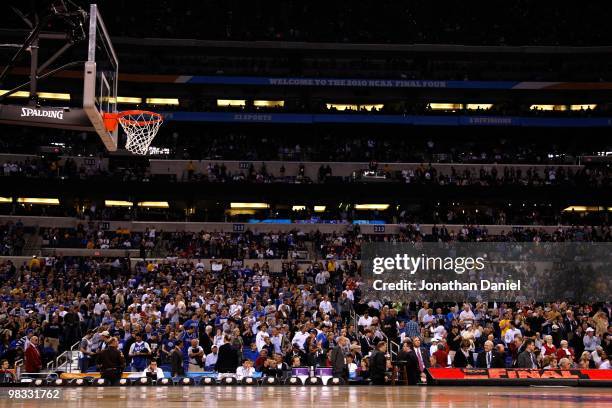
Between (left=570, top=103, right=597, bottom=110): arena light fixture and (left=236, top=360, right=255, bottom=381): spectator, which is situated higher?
(left=570, top=103, right=597, bottom=110): arena light fixture

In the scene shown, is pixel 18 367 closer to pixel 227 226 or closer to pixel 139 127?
pixel 139 127

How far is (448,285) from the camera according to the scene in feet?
77.4

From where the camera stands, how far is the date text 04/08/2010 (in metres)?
23.6

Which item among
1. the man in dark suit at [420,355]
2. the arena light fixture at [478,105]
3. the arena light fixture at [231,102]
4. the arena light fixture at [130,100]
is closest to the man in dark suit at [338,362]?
the man in dark suit at [420,355]

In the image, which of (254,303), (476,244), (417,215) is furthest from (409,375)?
(417,215)

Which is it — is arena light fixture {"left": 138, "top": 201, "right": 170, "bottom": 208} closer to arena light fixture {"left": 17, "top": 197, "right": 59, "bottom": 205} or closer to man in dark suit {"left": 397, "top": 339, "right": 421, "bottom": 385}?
arena light fixture {"left": 17, "top": 197, "right": 59, "bottom": 205}

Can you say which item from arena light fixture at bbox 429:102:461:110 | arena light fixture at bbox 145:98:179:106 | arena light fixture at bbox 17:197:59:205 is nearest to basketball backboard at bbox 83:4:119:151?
arena light fixture at bbox 17:197:59:205

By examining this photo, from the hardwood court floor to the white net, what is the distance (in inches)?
235

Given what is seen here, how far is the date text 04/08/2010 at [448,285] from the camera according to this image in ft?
77.5

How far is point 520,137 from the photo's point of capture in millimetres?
46469

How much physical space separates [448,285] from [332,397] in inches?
455

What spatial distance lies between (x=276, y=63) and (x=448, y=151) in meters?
12.9

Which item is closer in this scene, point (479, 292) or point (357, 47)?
point (479, 292)

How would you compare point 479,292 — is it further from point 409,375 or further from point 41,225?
point 41,225
